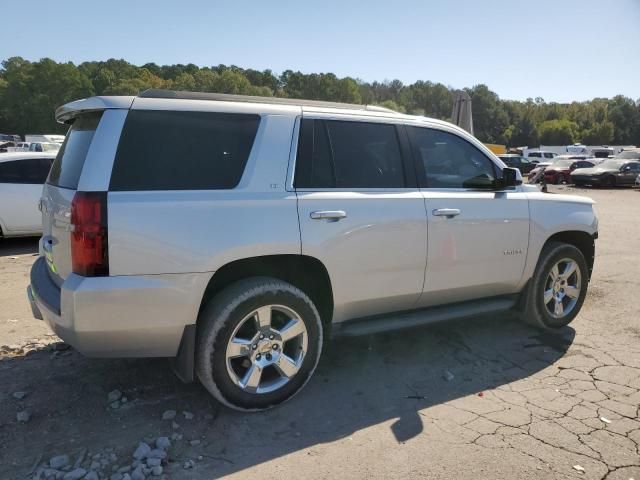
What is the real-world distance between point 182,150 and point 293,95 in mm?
99190

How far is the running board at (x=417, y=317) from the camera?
3.71 m

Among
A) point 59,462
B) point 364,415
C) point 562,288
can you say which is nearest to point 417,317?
point 364,415

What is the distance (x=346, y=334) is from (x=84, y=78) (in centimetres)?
10600

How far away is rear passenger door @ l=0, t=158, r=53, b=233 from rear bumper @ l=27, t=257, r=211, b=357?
6249 millimetres

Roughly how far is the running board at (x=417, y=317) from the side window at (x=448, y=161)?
0.99m

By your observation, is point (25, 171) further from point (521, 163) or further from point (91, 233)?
point (521, 163)

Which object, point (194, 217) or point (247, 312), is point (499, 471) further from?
point (194, 217)

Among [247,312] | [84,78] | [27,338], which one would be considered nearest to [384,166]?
[247,312]

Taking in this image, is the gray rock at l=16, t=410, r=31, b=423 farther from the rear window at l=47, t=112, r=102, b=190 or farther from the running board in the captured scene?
the running board

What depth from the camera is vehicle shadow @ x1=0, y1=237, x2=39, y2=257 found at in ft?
27.8

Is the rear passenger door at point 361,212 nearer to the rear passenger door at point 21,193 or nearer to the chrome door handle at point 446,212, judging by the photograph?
the chrome door handle at point 446,212

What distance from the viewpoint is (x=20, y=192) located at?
27.7 feet

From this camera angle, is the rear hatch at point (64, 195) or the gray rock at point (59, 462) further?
the rear hatch at point (64, 195)

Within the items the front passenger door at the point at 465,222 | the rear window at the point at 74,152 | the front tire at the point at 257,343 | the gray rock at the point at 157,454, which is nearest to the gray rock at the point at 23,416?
the gray rock at the point at 157,454
